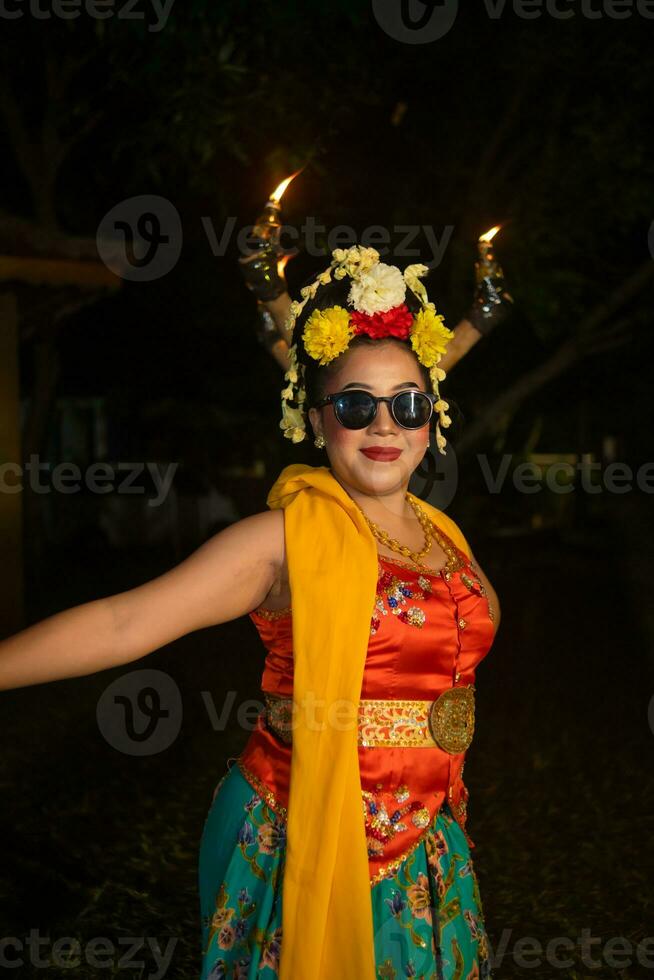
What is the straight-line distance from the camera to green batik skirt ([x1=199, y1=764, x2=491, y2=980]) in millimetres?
2176

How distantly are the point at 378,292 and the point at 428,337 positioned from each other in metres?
0.15

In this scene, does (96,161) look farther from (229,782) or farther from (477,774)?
(229,782)

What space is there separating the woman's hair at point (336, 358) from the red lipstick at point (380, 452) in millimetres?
170

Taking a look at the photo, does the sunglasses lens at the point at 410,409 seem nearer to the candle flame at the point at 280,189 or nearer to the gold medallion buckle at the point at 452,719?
the gold medallion buckle at the point at 452,719

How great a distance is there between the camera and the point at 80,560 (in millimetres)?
15711

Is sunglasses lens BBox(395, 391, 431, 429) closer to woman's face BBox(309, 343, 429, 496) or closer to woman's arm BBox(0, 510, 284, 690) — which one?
woman's face BBox(309, 343, 429, 496)

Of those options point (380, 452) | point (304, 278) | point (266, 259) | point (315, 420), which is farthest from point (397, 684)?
point (304, 278)

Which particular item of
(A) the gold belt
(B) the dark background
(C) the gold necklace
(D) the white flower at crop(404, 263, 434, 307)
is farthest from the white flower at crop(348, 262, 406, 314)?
(B) the dark background

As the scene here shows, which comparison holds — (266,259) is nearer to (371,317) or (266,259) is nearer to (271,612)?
(371,317)

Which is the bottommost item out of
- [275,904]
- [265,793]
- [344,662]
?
[275,904]

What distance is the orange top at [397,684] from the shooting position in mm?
2209

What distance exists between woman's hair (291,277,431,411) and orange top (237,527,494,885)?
414 mm

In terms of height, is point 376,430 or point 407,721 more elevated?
point 376,430

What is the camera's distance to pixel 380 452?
2.36 meters
